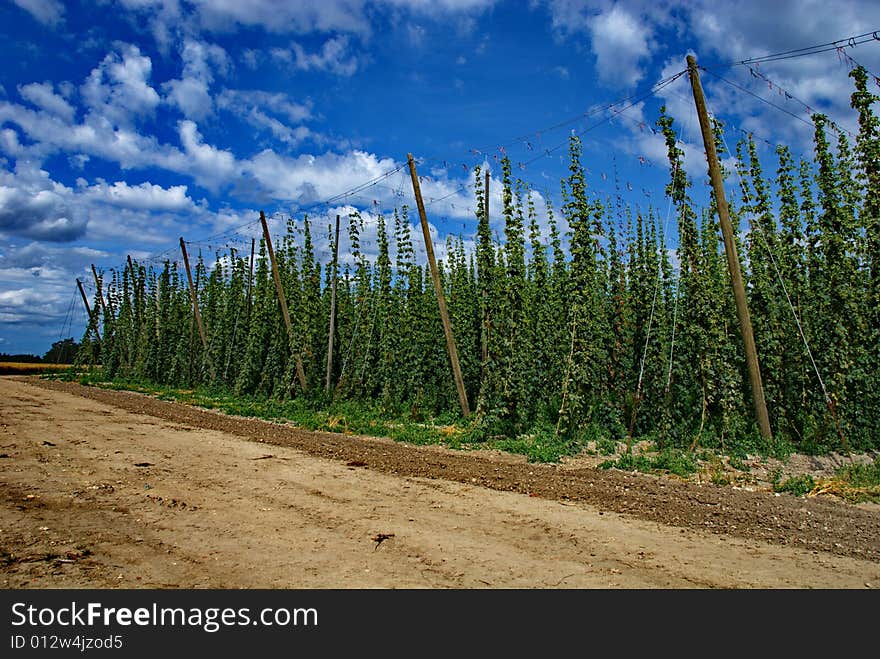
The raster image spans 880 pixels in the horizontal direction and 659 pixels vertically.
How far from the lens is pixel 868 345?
34.2 ft

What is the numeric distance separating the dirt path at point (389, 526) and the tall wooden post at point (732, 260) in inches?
121

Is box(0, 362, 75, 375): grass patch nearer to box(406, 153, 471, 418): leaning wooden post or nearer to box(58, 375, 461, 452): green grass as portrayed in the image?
box(58, 375, 461, 452): green grass

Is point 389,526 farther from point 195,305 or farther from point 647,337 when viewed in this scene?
point 195,305

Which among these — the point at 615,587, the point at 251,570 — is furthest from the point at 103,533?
the point at 615,587

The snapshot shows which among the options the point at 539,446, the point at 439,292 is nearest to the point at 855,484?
the point at 539,446

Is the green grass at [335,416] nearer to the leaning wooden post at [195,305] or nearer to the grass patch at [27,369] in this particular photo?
the leaning wooden post at [195,305]

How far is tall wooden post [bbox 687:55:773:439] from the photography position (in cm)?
980

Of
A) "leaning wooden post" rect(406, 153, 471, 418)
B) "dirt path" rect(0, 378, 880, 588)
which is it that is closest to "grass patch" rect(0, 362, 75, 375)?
"leaning wooden post" rect(406, 153, 471, 418)

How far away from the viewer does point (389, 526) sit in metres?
5.74

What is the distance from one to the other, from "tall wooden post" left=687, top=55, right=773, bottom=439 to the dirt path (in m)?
3.07

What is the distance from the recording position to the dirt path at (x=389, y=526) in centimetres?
448

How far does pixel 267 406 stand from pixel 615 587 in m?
15.4

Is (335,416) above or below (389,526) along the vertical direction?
above

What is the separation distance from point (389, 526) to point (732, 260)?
7.86 metres
